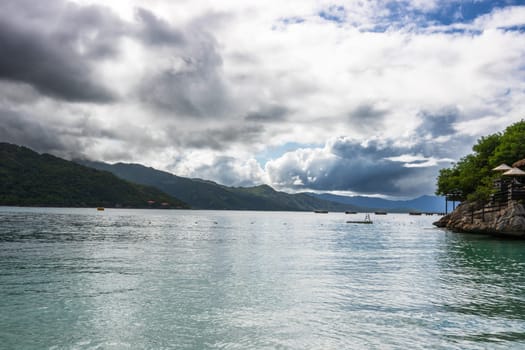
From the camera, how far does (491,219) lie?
8125cm

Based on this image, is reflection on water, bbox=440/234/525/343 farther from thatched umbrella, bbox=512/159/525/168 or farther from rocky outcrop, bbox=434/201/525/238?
thatched umbrella, bbox=512/159/525/168

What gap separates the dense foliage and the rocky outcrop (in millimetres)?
3721

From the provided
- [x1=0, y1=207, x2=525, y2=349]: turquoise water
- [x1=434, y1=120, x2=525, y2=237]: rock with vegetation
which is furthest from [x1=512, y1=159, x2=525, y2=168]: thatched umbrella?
[x1=0, y1=207, x2=525, y2=349]: turquoise water

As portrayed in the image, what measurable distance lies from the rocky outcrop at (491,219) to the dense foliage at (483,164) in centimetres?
372

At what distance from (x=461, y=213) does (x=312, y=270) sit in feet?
282

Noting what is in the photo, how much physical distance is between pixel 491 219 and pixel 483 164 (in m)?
26.3

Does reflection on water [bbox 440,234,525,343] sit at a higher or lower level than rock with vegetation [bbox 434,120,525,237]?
lower

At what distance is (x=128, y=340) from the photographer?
58.2 ft

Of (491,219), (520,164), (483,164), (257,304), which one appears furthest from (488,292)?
(483,164)

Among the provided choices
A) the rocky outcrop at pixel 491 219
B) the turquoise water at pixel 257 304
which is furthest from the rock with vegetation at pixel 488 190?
the turquoise water at pixel 257 304

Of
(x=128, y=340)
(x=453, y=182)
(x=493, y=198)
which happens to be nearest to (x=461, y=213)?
(x=453, y=182)

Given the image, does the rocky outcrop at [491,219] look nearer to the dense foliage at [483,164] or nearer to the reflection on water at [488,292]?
the dense foliage at [483,164]

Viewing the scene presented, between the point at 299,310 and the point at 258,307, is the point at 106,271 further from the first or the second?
the point at 299,310

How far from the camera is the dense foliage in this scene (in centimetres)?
8600
